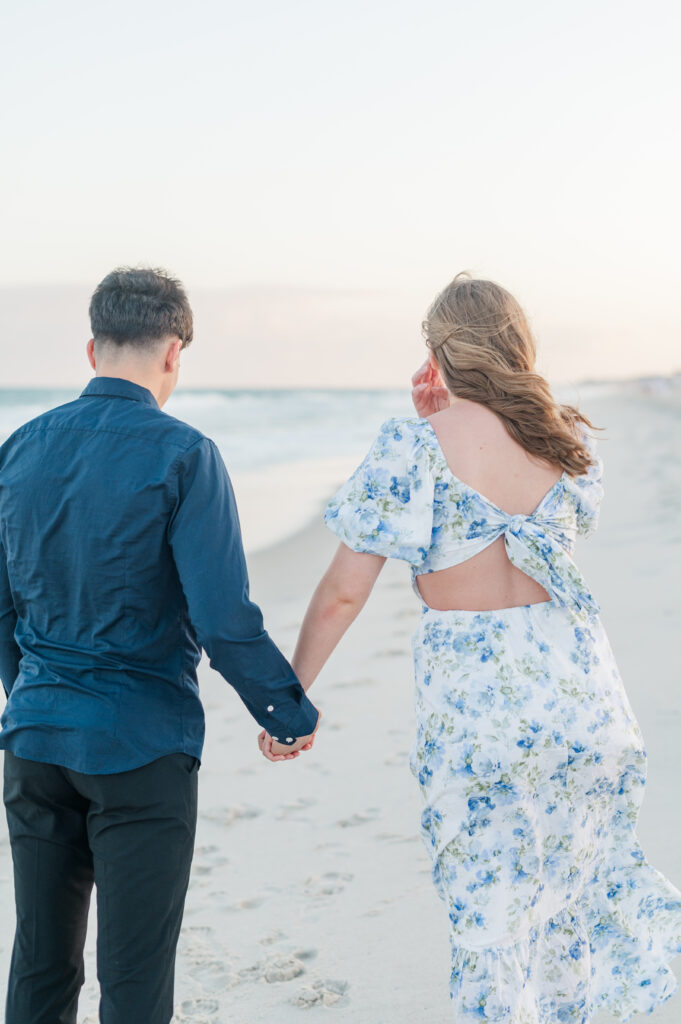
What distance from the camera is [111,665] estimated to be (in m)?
2.03

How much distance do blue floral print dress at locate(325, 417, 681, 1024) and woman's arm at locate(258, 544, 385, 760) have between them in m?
0.07

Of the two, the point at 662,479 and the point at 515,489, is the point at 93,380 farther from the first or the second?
the point at 662,479

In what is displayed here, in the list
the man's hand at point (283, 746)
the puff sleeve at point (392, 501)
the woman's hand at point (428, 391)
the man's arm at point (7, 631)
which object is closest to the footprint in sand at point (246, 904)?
the man's hand at point (283, 746)

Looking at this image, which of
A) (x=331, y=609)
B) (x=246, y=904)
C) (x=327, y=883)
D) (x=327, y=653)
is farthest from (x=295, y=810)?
(x=331, y=609)

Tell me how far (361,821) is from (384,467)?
2043 mm

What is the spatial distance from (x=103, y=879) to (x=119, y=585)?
1.91ft

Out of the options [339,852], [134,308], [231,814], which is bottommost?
[231,814]

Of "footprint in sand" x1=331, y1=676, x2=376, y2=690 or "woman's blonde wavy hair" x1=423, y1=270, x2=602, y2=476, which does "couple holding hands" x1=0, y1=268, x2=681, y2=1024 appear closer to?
"woman's blonde wavy hair" x1=423, y1=270, x2=602, y2=476

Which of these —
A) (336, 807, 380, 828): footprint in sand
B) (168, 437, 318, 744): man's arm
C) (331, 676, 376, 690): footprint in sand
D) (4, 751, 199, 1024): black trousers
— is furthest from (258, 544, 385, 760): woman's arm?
(331, 676, 376, 690): footprint in sand

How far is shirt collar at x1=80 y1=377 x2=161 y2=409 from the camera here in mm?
2152

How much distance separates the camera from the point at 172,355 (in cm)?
224

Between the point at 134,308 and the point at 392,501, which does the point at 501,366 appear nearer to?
the point at 392,501

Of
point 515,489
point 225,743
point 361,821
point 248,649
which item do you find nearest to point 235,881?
point 361,821

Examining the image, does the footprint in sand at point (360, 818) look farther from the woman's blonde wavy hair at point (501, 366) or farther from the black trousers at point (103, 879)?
the woman's blonde wavy hair at point (501, 366)
